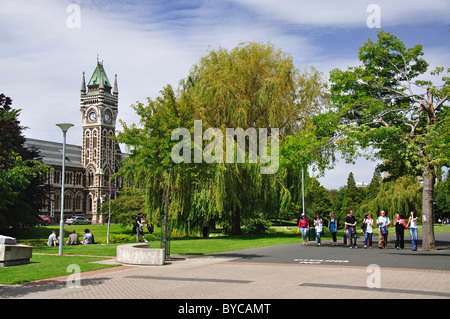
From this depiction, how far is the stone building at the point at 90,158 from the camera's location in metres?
111

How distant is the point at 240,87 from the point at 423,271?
20.6 metres

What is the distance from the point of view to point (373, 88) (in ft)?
74.8

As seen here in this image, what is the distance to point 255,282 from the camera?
Result: 38.6 ft

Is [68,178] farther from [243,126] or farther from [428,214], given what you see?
[428,214]

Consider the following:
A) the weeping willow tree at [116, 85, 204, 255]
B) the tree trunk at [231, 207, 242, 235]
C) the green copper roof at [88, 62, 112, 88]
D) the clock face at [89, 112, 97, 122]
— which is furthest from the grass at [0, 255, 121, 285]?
the green copper roof at [88, 62, 112, 88]

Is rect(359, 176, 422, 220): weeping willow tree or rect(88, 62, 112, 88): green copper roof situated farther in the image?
rect(88, 62, 112, 88): green copper roof

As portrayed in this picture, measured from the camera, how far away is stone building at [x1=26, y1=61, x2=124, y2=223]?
11062 centimetres

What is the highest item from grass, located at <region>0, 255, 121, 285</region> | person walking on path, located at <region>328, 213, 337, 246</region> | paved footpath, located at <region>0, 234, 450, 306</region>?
person walking on path, located at <region>328, 213, 337, 246</region>

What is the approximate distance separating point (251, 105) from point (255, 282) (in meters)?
21.3

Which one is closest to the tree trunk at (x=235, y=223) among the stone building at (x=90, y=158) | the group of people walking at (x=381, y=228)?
the group of people walking at (x=381, y=228)

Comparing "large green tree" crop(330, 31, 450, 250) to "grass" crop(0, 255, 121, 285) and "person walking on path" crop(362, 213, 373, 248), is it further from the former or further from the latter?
"grass" crop(0, 255, 121, 285)

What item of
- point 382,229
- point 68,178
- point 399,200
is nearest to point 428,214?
point 382,229
